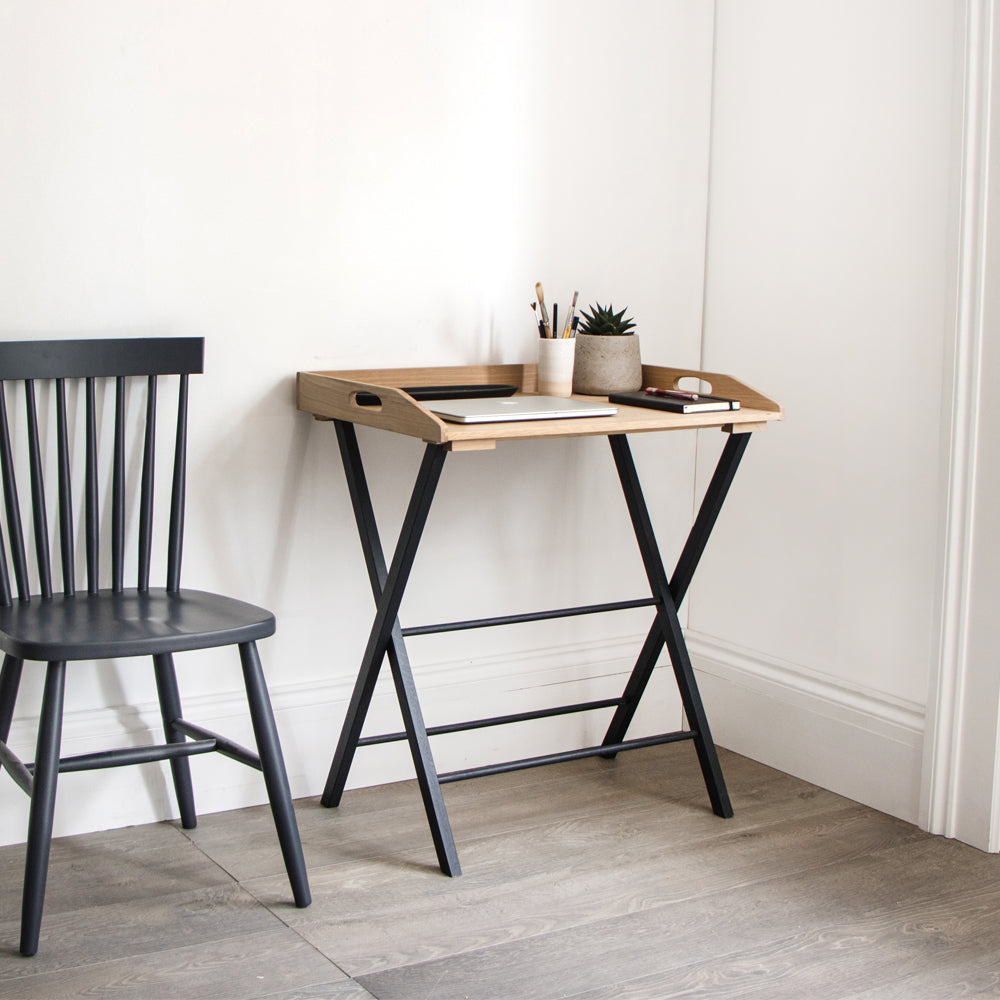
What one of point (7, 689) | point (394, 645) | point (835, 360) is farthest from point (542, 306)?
point (7, 689)

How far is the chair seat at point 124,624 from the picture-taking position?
67.9 inches

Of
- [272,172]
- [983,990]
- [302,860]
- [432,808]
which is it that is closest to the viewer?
[983,990]

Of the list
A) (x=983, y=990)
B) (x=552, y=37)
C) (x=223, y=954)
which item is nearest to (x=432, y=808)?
(x=223, y=954)

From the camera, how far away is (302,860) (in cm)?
193

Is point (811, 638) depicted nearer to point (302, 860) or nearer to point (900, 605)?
point (900, 605)

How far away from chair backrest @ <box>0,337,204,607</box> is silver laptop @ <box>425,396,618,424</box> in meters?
0.48

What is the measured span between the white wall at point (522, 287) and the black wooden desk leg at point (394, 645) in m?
0.14

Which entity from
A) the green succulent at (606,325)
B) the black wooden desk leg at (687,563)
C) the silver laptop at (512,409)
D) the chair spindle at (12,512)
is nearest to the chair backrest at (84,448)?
the chair spindle at (12,512)

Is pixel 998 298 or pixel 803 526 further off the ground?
pixel 998 298

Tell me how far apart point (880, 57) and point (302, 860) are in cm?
182

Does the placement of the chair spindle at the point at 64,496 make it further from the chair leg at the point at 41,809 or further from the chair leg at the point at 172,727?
the chair leg at the point at 41,809

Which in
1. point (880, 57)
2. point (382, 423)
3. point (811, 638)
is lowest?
point (811, 638)

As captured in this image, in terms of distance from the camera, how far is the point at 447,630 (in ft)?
7.32

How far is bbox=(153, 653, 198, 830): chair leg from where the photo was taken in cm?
216
